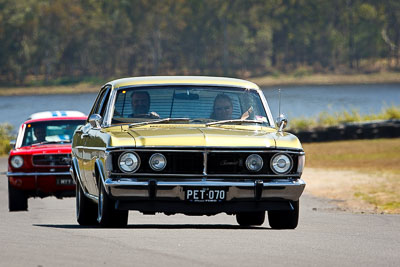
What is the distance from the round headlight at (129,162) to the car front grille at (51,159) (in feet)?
21.4

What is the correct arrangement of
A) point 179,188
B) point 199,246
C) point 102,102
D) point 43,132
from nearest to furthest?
point 199,246 → point 179,188 → point 102,102 → point 43,132

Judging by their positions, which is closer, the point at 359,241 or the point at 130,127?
the point at 359,241

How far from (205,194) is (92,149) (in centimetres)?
158

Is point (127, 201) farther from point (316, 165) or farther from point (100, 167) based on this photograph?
point (316, 165)

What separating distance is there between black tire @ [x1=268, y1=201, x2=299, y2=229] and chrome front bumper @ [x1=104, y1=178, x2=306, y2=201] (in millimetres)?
634

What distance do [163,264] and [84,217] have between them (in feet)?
13.4

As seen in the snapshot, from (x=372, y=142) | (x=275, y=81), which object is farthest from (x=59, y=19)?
(x=372, y=142)

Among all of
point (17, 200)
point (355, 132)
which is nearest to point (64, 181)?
point (17, 200)

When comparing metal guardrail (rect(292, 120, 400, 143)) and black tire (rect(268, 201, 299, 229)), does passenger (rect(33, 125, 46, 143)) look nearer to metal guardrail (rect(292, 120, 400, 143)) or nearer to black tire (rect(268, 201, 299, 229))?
black tire (rect(268, 201, 299, 229))

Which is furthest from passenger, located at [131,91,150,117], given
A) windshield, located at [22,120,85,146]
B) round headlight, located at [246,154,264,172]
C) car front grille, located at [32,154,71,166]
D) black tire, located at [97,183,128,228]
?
windshield, located at [22,120,85,146]

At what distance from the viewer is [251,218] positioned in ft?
37.2

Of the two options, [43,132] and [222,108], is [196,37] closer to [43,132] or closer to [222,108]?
[43,132]

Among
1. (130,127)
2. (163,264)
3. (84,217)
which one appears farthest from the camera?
(84,217)

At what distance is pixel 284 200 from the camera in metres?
9.43
